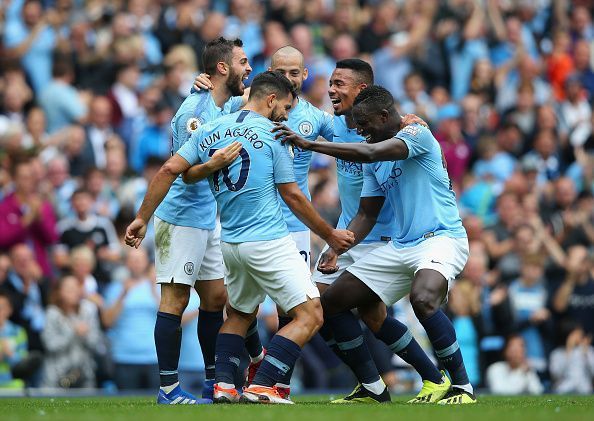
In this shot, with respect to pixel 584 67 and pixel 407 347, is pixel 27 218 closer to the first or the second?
pixel 407 347

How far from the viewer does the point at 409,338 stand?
11500 millimetres

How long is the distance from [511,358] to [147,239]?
16.1 ft

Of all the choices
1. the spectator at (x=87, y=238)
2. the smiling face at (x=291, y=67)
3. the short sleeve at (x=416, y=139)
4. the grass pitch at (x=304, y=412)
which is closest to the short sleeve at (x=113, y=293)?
the spectator at (x=87, y=238)

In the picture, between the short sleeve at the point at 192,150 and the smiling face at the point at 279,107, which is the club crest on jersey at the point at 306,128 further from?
the short sleeve at the point at 192,150

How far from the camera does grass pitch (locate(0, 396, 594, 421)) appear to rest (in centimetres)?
900

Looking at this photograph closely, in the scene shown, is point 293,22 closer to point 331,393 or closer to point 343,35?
point 343,35

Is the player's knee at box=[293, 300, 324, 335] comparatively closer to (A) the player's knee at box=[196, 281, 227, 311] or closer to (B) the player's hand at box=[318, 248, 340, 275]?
(B) the player's hand at box=[318, 248, 340, 275]


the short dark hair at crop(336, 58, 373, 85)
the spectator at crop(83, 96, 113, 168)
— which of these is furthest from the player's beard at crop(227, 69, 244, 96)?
the spectator at crop(83, 96, 113, 168)

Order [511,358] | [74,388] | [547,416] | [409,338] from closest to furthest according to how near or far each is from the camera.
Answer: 1. [547,416]
2. [409,338]
3. [74,388]
4. [511,358]

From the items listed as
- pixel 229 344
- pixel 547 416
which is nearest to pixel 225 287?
pixel 229 344

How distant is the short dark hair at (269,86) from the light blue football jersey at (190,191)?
2.27ft

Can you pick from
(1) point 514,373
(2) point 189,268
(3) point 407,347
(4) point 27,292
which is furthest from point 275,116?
(1) point 514,373

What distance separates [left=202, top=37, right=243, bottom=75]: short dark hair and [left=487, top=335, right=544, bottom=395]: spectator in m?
6.47

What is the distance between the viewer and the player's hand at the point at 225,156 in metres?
10.3
